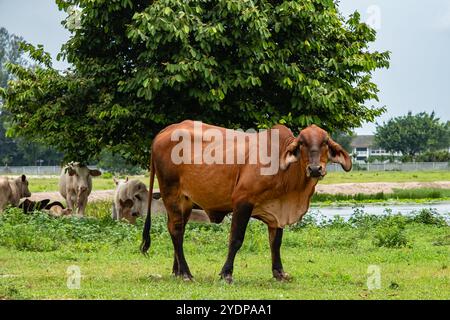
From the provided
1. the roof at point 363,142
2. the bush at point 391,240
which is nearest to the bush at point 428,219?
the bush at point 391,240

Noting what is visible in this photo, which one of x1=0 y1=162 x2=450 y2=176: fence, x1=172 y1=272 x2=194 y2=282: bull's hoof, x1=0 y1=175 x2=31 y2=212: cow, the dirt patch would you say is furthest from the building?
x1=172 y1=272 x2=194 y2=282: bull's hoof

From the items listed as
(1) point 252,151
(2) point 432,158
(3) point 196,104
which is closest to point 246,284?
(1) point 252,151

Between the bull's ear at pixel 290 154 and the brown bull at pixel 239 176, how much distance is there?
0.01 meters

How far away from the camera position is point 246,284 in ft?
37.8

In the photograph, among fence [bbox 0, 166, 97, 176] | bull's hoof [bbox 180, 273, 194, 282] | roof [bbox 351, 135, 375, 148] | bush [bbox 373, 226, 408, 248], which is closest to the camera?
bull's hoof [bbox 180, 273, 194, 282]

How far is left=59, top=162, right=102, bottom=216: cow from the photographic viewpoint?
2478cm

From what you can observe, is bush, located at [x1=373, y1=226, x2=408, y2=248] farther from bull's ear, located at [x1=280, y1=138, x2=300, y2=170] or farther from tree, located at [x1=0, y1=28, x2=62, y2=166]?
tree, located at [x1=0, y1=28, x2=62, y2=166]

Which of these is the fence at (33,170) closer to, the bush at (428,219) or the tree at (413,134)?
the tree at (413,134)

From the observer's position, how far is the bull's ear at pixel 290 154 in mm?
11281

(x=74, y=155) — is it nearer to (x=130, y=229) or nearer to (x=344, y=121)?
(x=130, y=229)

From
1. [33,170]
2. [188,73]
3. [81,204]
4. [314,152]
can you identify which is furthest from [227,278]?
[33,170]

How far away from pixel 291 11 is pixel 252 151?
944cm

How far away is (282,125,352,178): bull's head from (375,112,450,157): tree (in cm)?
8662

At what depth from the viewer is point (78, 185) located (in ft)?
82.2
